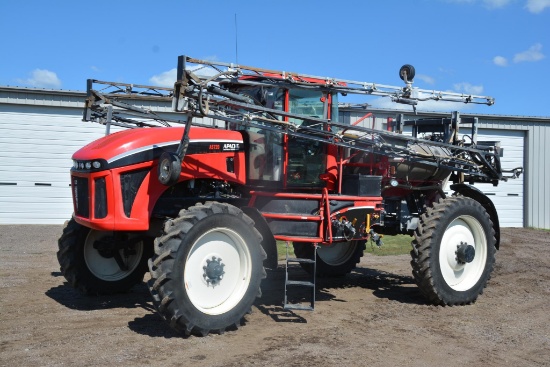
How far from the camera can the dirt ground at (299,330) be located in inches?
219

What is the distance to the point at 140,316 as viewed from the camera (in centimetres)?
695

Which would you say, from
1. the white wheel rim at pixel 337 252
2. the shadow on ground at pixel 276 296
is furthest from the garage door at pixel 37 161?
the white wheel rim at pixel 337 252

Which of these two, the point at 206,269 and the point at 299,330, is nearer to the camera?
the point at 206,269

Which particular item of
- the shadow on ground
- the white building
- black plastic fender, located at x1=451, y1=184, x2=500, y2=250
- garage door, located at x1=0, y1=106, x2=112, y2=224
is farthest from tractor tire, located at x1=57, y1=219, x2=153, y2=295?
garage door, located at x1=0, y1=106, x2=112, y2=224

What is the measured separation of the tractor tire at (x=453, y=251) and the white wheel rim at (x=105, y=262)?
3575mm

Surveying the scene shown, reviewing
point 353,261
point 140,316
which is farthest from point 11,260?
point 353,261

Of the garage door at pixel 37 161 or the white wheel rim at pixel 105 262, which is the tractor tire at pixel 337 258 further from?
the garage door at pixel 37 161

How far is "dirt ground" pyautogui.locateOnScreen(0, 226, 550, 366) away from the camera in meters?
5.56

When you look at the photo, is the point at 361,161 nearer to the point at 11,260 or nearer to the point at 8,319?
the point at 8,319

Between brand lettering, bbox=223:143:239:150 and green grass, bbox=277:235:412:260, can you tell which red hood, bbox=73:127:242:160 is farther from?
green grass, bbox=277:235:412:260

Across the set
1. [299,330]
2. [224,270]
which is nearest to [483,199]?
[299,330]

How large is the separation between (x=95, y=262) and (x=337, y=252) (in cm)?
402

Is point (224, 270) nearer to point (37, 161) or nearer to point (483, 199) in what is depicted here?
point (483, 199)

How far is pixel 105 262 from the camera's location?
7.93 m
